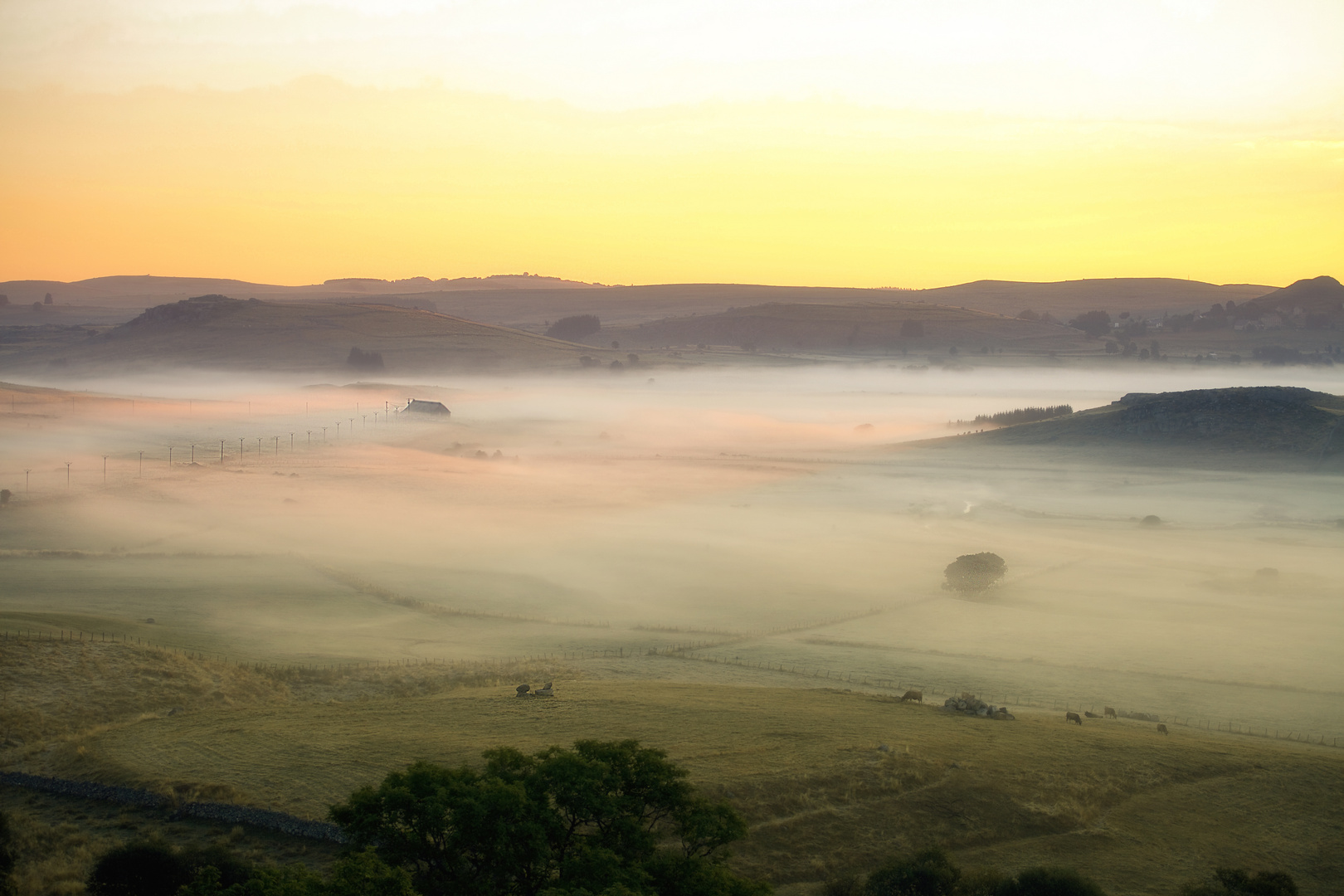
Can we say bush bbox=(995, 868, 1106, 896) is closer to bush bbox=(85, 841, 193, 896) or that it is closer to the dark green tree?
bush bbox=(85, 841, 193, 896)

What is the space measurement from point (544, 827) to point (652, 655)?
40.6 meters

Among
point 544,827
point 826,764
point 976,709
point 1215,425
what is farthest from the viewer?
point 1215,425

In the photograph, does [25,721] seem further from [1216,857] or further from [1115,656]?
[1115,656]

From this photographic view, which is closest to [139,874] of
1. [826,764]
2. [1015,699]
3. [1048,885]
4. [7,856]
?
[7,856]

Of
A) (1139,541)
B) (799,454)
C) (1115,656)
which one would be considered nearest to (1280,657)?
(1115,656)

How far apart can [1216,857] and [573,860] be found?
23.9 m

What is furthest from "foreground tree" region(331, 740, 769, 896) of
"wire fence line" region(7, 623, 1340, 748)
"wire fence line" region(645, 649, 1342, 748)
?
"wire fence line" region(645, 649, 1342, 748)

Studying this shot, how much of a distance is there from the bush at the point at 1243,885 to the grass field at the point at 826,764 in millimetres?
1022

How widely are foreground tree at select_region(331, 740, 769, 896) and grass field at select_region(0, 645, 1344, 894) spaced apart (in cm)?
782

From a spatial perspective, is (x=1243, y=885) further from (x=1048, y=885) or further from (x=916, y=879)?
(x=916, y=879)

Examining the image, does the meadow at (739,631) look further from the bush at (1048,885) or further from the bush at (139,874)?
the bush at (139,874)

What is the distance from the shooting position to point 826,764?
1640 inches

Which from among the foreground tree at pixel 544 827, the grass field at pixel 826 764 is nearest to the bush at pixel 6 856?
the grass field at pixel 826 764

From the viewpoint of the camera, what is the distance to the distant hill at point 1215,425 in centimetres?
15000
